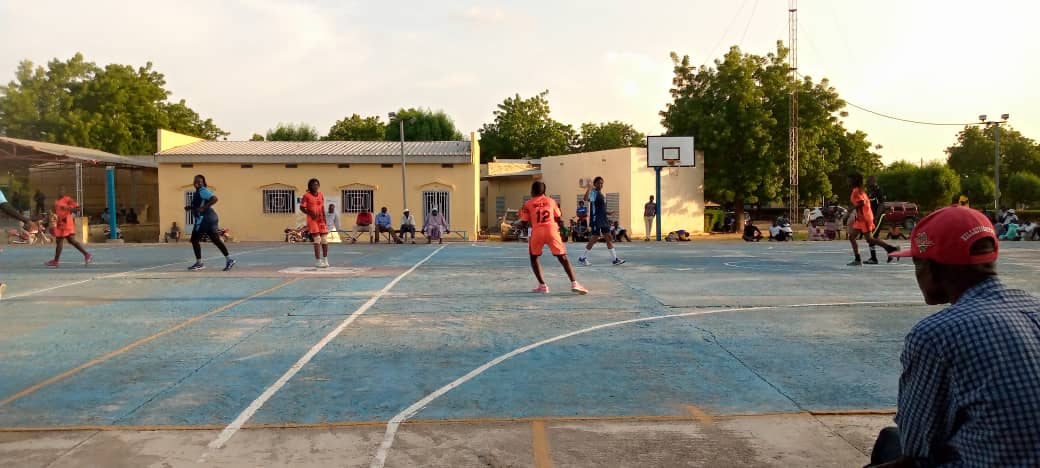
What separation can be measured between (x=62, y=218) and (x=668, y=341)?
14.2m

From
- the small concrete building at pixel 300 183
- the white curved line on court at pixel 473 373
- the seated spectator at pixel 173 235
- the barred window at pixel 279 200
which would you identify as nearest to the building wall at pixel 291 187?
the small concrete building at pixel 300 183

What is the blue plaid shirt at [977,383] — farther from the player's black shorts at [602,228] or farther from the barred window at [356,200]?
the barred window at [356,200]

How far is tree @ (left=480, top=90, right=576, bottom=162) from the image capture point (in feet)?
205

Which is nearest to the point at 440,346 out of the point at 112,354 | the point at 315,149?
the point at 112,354

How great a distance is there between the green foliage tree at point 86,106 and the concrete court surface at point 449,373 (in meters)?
45.9

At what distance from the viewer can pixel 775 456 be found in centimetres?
425

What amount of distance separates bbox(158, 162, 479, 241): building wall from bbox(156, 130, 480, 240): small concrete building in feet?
0.15

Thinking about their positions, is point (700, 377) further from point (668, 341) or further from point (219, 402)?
point (219, 402)

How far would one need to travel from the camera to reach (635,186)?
128 ft

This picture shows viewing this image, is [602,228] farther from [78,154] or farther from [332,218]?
[78,154]

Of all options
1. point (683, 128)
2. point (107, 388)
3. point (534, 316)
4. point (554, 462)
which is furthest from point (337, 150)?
point (554, 462)

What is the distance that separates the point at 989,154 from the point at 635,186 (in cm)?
4628

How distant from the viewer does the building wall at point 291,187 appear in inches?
1367

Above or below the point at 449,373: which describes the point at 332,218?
above
